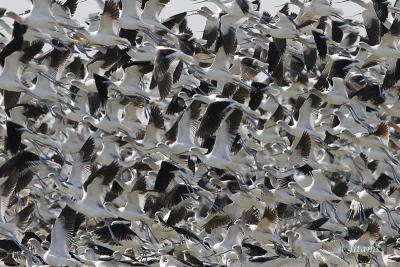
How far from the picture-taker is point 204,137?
29.1 metres

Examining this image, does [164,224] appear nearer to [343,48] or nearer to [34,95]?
[34,95]

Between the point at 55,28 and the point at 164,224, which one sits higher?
the point at 55,28

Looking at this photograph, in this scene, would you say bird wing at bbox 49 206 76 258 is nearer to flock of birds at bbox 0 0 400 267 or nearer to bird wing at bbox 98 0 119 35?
flock of birds at bbox 0 0 400 267

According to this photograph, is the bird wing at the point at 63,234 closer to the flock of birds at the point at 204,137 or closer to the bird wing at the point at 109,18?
the flock of birds at the point at 204,137

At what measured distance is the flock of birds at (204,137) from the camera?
98.6 feet

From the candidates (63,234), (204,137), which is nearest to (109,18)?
(204,137)

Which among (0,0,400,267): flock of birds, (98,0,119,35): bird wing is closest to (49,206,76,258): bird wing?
(0,0,400,267): flock of birds

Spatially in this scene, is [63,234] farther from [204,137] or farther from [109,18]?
[109,18]

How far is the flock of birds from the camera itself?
30047 millimetres

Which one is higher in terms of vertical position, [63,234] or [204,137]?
[204,137]

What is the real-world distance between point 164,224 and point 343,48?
571 cm

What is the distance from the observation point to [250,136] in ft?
116

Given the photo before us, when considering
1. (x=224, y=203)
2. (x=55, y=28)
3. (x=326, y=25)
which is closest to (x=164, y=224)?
(x=224, y=203)

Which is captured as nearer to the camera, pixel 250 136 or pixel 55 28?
pixel 55 28
